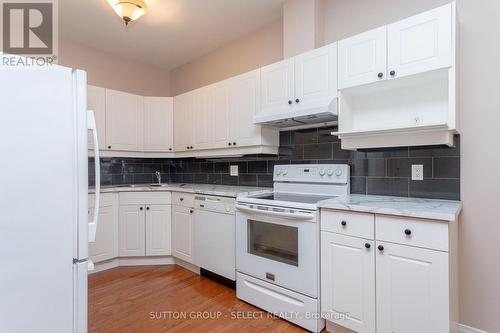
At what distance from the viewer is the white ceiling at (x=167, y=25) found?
274cm

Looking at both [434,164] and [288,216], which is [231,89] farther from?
[434,164]

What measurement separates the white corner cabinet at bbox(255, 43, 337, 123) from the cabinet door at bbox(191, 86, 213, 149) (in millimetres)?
819

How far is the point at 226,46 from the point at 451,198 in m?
3.03

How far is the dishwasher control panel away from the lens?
258 centimetres

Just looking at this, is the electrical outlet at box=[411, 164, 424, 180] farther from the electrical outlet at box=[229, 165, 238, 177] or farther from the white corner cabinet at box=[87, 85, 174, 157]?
the white corner cabinet at box=[87, 85, 174, 157]

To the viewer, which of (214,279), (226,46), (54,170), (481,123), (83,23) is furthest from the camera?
(226,46)

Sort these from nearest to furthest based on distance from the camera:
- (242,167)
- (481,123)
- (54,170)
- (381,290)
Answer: (54,170) → (381,290) → (481,123) → (242,167)

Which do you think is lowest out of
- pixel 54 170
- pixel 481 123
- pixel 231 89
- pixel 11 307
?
pixel 11 307

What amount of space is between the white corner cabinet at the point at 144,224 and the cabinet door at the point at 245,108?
3.89ft

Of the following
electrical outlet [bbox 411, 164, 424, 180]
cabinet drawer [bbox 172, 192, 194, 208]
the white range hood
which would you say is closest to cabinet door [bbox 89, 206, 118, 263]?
cabinet drawer [bbox 172, 192, 194, 208]

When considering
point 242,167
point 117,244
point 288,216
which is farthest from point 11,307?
point 242,167

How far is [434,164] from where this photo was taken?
1.97 meters

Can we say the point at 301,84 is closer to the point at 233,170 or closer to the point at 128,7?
the point at 233,170

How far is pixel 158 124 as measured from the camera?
3.72 meters
